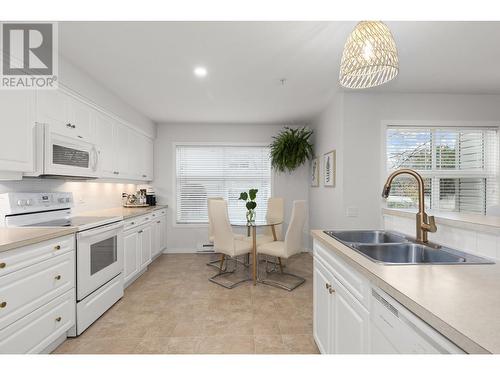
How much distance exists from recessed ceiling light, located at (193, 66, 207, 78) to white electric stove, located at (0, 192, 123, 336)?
1.78 metres

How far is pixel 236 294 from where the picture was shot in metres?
2.89

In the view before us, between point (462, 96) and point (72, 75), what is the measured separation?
468cm

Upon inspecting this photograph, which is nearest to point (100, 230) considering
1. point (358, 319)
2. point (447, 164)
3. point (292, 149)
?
point (358, 319)

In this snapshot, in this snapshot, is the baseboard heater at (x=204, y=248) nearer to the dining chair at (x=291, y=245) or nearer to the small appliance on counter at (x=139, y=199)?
the small appliance on counter at (x=139, y=199)

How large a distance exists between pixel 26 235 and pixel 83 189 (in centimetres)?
167

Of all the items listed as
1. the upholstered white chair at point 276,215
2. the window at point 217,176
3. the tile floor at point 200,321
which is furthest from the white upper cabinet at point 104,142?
the upholstered white chair at point 276,215

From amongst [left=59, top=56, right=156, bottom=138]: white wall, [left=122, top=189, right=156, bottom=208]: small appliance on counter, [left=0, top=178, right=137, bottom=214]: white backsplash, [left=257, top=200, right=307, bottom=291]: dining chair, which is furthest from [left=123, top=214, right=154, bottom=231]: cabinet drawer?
[left=257, top=200, right=307, bottom=291]: dining chair

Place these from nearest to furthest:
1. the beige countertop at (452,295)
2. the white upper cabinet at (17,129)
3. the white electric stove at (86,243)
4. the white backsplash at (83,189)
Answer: the beige countertop at (452,295)
the white upper cabinet at (17,129)
the white electric stove at (86,243)
the white backsplash at (83,189)

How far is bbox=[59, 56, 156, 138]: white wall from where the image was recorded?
240cm

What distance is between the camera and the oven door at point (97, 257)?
2062mm

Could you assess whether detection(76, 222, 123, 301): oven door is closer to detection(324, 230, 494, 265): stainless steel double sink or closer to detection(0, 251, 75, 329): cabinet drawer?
detection(0, 251, 75, 329): cabinet drawer

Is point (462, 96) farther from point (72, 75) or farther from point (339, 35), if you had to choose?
point (72, 75)

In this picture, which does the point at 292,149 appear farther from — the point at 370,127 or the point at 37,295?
the point at 37,295

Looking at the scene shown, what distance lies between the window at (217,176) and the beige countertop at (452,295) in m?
3.77
